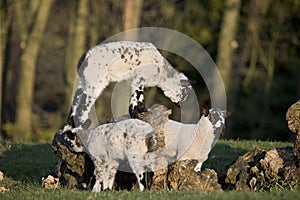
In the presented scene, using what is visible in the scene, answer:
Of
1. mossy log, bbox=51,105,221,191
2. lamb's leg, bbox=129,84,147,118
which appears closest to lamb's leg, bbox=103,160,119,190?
mossy log, bbox=51,105,221,191

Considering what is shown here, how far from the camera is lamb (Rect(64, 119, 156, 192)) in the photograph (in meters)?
11.9

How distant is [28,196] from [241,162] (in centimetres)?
356

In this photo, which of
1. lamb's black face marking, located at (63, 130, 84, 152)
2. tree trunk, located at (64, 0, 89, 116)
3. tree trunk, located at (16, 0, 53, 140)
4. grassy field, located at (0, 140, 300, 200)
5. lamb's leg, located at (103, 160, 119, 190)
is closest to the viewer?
grassy field, located at (0, 140, 300, 200)

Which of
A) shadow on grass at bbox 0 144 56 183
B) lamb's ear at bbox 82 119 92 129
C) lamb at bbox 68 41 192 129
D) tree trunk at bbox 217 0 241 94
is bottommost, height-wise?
shadow on grass at bbox 0 144 56 183

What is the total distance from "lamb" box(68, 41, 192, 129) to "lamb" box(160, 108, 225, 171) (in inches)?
34.3

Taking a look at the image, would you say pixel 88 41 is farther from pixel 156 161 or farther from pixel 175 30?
pixel 156 161

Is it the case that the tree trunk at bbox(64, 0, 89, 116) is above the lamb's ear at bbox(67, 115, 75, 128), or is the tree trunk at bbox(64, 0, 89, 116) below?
above

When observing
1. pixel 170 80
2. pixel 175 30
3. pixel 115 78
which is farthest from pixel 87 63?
pixel 175 30

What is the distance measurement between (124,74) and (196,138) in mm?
2156

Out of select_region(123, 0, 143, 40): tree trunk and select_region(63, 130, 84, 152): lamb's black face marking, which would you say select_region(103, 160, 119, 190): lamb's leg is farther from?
select_region(123, 0, 143, 40): tree trunk

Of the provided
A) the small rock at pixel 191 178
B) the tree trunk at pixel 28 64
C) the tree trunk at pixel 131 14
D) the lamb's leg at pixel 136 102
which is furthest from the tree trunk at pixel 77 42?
the small rock at pixel 191 178

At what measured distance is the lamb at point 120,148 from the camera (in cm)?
1190

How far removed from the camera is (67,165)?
1304 centimetres

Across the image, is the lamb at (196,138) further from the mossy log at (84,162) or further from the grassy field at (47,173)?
the grassy field at (47,173)
